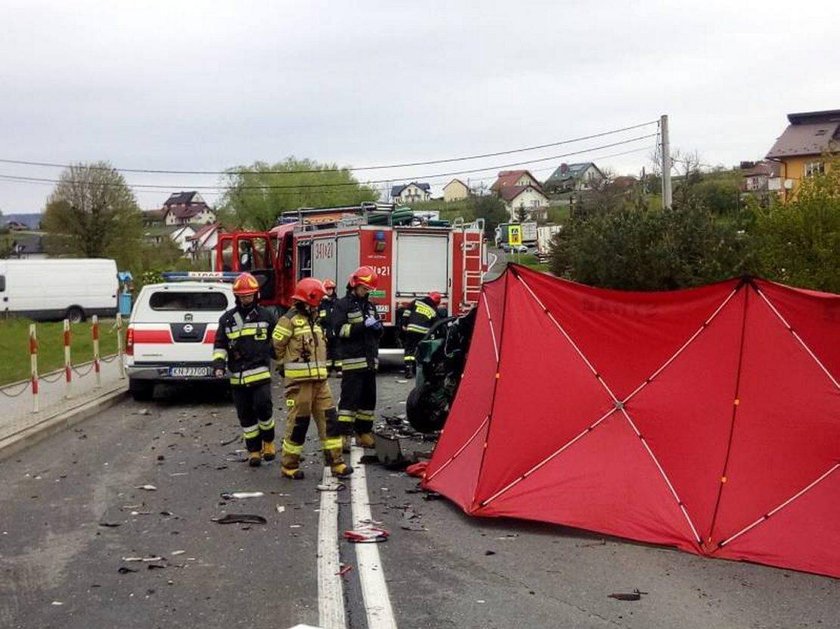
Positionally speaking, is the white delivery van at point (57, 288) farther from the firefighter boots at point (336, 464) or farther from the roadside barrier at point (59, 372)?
the firefighter boots at point (336, 464)

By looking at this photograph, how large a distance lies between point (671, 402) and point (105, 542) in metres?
4.07

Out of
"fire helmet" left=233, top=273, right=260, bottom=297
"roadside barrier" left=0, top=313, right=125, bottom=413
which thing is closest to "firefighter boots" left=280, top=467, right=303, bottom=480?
"fire helmet" left=233, top=273, right=260, bottom=297

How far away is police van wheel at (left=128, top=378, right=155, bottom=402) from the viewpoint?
46.3 feet

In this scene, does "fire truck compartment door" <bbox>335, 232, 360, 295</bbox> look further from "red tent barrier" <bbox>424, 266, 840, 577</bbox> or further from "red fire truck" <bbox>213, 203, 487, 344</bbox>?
"red tent barrier" <bbox>424, 266, 840, 577</bbox>

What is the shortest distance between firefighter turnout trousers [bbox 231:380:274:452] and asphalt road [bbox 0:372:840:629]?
676 millimetres

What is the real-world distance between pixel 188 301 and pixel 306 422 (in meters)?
5.65

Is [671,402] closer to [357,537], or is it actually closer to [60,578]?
[357,537]

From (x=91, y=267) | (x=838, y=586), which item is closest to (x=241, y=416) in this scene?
(x=838, y=586)

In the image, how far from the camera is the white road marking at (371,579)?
16.3ft

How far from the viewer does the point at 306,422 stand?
8.79m

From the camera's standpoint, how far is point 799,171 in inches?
2176

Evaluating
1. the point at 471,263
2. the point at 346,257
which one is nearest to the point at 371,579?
the point at 471,263

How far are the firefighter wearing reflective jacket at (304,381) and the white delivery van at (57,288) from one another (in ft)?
100


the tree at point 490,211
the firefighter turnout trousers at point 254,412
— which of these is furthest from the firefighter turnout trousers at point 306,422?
the tree at point 490,211
